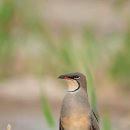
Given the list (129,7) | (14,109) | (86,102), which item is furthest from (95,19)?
(86,102)

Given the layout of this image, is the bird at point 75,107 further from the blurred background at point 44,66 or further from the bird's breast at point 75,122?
the blurred background at point 44,66

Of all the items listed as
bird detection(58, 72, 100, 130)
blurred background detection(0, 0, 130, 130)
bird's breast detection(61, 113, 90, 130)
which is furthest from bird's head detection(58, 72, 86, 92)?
blurred background detection(0, 0, 130, 130)

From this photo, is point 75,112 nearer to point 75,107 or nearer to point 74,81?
point 75,107

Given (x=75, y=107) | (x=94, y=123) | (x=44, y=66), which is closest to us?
(x=75, y=107)

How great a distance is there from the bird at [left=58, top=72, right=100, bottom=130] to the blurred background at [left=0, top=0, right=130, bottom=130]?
6.33 feet

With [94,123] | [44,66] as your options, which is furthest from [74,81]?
[44,66]

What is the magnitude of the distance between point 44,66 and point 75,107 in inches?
155

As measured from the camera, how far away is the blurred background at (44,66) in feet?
29.2

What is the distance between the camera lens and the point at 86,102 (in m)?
6.10

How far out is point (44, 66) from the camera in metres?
9.95

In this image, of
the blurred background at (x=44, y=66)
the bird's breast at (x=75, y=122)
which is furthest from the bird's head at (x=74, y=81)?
the blurred background at (x=44, y=66)

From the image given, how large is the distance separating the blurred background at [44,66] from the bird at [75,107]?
193cm

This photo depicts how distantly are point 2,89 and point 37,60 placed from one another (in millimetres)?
728

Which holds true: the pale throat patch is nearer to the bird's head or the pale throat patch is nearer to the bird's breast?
the bird's head
